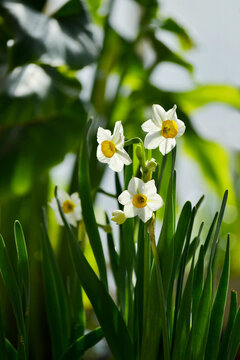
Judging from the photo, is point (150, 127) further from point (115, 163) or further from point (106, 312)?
point (106, 312)

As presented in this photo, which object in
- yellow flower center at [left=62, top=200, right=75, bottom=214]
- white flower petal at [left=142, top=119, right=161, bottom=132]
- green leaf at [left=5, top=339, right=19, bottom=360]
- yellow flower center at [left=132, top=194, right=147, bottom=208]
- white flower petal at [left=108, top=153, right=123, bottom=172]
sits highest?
white flower petal at [left=142, top=119, right=161, bottom=132]

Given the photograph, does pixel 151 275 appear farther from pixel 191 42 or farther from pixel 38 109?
pixel 191 42

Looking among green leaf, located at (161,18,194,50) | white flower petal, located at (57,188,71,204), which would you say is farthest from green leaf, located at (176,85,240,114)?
white flower petal, located at (57,188,71,204)

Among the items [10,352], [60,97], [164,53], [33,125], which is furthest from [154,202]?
[164,53]

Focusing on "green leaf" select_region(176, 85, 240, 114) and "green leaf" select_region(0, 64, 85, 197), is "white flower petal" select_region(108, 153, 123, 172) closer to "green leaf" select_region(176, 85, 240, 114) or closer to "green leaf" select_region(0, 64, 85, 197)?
"green leaf" select_region(0, 64, 85, 197)

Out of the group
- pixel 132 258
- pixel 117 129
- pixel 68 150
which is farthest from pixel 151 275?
pixel 68 150

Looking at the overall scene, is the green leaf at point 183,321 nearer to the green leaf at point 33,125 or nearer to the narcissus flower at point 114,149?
the narcissus flower at point 114,149
